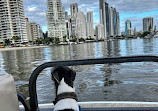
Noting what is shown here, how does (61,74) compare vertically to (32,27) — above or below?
below

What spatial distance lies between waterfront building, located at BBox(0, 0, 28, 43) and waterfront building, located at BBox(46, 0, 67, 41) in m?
42.9

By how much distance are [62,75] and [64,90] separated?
0.16 metres

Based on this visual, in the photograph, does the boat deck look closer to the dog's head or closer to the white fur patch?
the dog's head

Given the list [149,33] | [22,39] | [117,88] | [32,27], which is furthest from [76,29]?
[117,88]

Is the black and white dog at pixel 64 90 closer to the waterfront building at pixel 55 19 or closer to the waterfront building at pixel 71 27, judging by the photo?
the waterfront building at pixel 55 19

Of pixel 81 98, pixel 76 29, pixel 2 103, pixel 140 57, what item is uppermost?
pixel 76 29

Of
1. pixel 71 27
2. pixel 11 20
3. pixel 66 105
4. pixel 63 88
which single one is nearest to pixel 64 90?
pixel 63 88

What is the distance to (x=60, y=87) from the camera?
1.17 m

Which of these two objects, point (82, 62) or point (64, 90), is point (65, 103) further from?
point (82, 62)

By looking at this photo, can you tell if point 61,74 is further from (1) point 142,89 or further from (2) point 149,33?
(2) point 149,33

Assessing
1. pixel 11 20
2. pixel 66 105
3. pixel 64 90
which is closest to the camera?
pixel 66 105

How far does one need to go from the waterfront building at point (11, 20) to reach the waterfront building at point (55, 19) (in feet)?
141

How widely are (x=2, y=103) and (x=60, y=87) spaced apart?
1.36ft

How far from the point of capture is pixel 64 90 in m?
1.12
